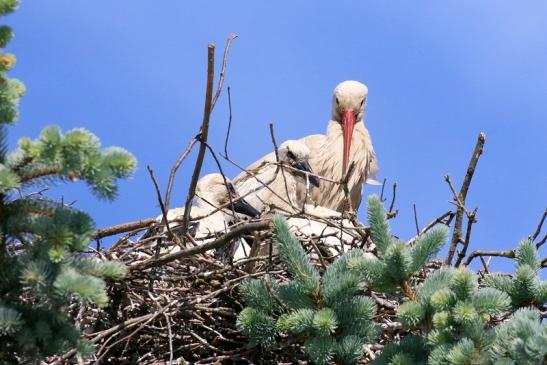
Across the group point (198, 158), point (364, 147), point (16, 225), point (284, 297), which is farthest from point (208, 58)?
point (364, 147)

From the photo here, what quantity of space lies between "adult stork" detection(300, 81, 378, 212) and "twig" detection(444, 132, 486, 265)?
273cm

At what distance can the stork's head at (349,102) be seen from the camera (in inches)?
281

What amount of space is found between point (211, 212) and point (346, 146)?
2.83 m

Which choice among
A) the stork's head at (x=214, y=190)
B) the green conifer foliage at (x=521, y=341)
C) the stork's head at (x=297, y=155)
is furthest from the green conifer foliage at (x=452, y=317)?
the stork's head at (x=297, y=155)

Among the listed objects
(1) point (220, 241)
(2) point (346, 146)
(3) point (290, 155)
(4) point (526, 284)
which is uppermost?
(2) point (346, 146)

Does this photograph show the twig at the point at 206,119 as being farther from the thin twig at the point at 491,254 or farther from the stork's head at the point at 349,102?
the stork's head at the point at 349,102

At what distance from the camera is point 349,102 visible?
23.5 feet

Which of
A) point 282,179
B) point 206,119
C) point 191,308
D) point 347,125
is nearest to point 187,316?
point 191,308

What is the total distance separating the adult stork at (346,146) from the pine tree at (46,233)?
4.21 m

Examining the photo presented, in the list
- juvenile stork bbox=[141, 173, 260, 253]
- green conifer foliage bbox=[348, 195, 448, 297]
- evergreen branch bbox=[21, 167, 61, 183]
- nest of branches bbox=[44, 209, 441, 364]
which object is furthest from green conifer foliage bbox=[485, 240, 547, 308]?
evergreen branch bbox=[21, 167, 61, 183]

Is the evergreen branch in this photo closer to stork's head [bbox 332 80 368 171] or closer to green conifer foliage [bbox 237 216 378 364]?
green conifer foliage [bbox 237 216 378 364]

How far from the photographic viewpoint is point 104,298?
2.48m

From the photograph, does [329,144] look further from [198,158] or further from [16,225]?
[16,225]

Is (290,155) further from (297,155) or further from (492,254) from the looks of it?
(492,254)
